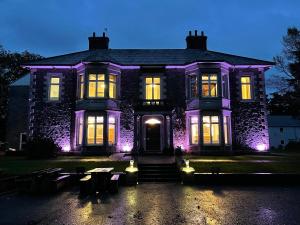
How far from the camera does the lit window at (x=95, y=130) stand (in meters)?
21.0

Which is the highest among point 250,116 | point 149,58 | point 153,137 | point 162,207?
point 149,58

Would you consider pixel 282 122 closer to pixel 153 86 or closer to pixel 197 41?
pixel 197 41

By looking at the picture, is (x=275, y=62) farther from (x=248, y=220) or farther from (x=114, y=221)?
(x=114, y=221)

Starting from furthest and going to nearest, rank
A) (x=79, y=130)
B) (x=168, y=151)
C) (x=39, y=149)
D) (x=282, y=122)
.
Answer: (x=282, y=122)
(x=79, y=130)
(x=168, y=151)
(x=39, y=149)

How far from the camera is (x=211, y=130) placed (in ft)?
68.4

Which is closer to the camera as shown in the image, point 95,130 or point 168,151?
point 168,151

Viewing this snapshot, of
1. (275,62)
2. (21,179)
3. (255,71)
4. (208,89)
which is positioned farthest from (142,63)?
(21,179)

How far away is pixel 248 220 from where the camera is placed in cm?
622

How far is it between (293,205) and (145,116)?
1554 cm

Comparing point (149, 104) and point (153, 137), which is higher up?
point (149, 104)

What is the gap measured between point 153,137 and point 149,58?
292 inches

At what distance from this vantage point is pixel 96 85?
21.6m

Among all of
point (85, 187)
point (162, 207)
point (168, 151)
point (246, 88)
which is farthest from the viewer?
point (246, 88)

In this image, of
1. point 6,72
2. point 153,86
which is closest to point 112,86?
point 153,86
